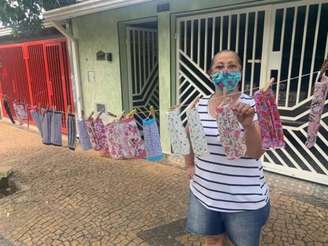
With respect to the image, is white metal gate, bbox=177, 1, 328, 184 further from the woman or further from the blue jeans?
the blue jeans

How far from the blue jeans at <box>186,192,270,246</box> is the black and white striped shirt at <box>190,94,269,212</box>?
45mm

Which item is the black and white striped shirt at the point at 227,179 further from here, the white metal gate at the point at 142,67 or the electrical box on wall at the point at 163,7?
the white metal gate at the point at 142,67

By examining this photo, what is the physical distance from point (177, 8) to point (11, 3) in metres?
2.55

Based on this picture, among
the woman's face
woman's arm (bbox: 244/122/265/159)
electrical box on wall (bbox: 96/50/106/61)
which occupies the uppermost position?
electrical box on wall (bbox: 96/50/106/61)

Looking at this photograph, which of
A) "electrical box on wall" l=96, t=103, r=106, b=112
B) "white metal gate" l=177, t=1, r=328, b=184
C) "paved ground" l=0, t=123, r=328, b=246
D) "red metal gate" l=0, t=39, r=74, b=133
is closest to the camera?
"paved ground" l=0, t=123, r=328, b=246

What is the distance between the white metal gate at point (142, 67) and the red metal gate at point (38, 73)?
5.29 ft

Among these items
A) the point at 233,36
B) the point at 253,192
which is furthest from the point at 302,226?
the point at 233,36

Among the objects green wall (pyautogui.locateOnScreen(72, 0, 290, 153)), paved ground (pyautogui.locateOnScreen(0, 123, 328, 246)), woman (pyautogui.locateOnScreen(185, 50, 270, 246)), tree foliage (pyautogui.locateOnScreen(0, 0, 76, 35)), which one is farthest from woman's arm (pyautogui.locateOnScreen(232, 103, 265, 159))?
tree foliage (pyautogui.locateOnScreen(0, 0, 76, 35))

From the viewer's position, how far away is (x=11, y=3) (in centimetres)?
438

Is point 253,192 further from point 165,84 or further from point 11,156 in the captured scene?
point 11,156

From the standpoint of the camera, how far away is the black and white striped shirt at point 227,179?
1.56 metres

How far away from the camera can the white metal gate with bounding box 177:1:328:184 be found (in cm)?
368

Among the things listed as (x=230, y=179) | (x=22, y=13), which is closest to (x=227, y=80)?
(x=230, y=179)

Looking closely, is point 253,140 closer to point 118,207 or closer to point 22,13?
point 118,207
